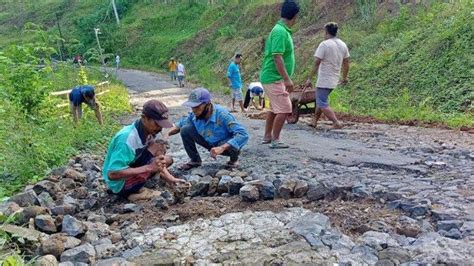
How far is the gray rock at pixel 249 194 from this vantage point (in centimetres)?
403

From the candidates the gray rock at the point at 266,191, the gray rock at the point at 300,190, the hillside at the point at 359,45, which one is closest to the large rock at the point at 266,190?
the gray rock at the point at 266,191

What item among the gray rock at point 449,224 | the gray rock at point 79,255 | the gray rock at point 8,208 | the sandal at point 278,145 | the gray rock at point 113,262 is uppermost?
the gray rock at point 8,208

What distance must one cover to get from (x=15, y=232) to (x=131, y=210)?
0.98 m

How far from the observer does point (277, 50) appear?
5676 millimetres

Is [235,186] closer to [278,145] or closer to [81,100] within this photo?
[278,145]

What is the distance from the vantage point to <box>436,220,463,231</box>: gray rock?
321cm

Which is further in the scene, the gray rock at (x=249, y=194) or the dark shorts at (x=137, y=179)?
the dark shorts at (x=137, y=179)

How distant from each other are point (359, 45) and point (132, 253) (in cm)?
1469

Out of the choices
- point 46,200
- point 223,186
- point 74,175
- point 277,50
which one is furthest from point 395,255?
point 74,175

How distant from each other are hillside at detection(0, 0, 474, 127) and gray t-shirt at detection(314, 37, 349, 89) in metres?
2.24

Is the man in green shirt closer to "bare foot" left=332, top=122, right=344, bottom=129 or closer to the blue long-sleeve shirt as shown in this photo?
the blue long-sleeve shirt

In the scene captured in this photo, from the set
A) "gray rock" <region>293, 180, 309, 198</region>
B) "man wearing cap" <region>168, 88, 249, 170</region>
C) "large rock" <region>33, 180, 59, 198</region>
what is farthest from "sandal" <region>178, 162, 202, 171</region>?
"gray rock" <region>293, 180, 309, 198</region>

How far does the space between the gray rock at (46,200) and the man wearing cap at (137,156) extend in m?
0.54

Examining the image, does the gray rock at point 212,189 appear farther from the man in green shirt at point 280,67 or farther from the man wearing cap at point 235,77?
the man wearing cap at point 235,77
